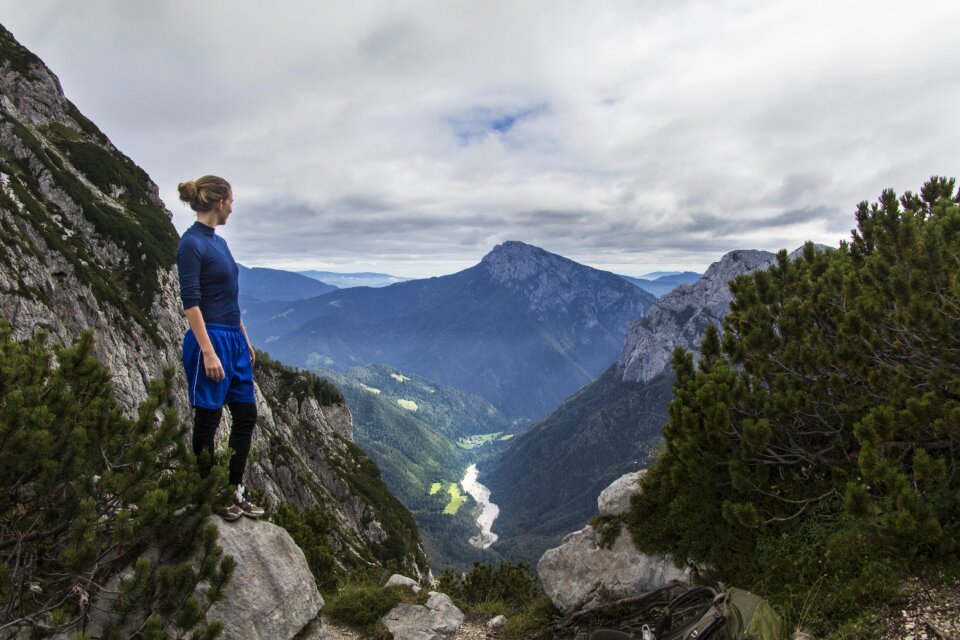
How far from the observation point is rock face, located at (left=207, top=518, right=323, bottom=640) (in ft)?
22.8

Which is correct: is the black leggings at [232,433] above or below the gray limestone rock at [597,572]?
above

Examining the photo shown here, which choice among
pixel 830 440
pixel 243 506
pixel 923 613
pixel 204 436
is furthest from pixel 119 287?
pixel 923 613

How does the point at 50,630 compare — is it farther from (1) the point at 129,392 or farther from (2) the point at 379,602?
(1) the point at 129,392

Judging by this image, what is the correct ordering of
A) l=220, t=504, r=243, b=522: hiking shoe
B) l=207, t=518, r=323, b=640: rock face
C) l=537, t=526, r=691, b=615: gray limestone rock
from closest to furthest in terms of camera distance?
l=207, t=518, r=323, b=640: rock face, l=220, t=504, r=243, b=522: hiking shoe, l=537, t=526, r=691, b=615: gray limestone rock

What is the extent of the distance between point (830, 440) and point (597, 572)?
196 inches

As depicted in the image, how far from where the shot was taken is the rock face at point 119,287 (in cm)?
6044

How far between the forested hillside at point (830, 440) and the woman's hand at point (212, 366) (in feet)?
24.7

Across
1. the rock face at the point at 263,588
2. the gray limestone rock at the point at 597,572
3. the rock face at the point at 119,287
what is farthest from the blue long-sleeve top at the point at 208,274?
the rock face at the point at 119,287

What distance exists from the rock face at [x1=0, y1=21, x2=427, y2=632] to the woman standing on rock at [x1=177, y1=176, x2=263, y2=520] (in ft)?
124

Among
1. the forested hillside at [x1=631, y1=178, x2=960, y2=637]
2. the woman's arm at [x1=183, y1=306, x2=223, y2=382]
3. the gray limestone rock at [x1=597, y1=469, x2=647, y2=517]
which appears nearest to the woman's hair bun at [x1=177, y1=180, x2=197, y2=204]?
the woman's arm at [x1=183, y1=306, x2=223, y2=382]

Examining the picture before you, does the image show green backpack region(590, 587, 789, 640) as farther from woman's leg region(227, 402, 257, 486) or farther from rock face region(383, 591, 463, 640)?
woman's leg region(227, 402, 257, 486)

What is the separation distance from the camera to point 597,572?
9531mm

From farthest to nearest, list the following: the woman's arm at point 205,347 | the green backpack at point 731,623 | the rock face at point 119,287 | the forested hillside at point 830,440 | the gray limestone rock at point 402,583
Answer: the rock face at point 119,287
the gray limestone rock at point 402,583
the woman's arm at point 205,347
the forested hillside at point 830,440
the green backpack at point 731,623

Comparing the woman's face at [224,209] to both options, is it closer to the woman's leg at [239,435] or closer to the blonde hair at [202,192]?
the blonde hair at [202,192]
